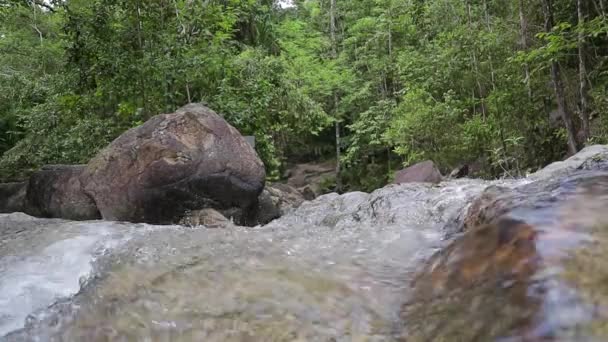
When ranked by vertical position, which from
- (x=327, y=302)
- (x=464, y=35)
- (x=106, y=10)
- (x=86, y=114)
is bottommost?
(x=327, y=302)

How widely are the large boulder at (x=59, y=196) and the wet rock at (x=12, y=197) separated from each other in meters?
0.53

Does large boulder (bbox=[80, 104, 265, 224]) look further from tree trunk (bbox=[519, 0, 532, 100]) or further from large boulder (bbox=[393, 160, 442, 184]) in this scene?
tree trunk (bbox=[519, 0, 532, 100])

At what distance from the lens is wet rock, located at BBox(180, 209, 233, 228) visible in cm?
628

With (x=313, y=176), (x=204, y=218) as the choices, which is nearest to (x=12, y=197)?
(x=204, y=218)

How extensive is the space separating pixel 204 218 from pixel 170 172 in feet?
2.56

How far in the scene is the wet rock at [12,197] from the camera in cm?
820

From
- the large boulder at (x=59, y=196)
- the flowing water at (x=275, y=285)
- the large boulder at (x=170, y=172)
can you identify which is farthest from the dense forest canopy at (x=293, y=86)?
the flowing water at (x=275, y=285)

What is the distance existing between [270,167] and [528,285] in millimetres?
9581

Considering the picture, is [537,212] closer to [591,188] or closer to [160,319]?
[591,188]

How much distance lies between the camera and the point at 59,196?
23.5ft

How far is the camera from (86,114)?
959 centimetres

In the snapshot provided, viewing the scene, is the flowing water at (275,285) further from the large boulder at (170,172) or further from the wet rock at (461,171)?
the wet rock at (461,171)

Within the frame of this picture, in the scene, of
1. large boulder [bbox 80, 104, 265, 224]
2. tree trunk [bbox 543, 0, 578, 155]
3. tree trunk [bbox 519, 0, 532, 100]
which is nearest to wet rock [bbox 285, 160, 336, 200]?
tree trunk [bbox 519, 0, 532, 100]

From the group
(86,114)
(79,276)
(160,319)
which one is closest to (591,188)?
(160,319)
